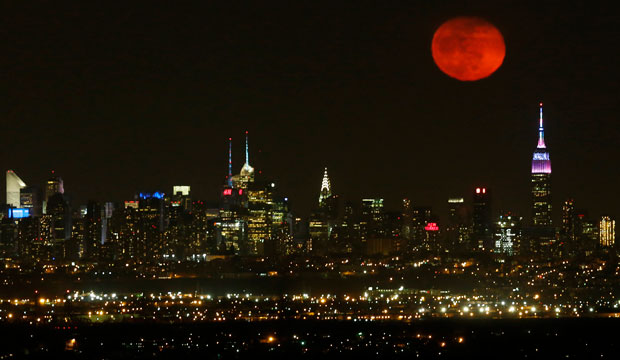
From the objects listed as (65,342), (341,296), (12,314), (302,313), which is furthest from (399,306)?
(65,342)

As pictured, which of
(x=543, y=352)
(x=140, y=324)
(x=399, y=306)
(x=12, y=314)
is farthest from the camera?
(x=399, y=306)

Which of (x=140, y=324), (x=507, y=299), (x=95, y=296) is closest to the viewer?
(x=140, y=324)

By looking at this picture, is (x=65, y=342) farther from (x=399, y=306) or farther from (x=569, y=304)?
(x=569, y=304)

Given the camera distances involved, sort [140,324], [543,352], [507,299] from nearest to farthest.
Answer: [543,352], [140,324], [507,299]

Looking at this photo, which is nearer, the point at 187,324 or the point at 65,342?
the point at 65,342

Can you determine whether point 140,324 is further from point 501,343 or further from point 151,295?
point 151,295

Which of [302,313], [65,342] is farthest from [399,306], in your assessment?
[65,342]
